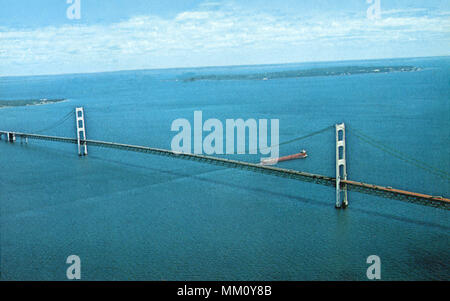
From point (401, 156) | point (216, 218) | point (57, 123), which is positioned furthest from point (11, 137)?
point (401, 156)

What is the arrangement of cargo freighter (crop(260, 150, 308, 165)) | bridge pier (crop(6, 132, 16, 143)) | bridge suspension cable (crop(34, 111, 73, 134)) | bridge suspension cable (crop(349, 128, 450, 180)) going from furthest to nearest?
bridge suspension cable (crop(34, 111, 73, 134))
bridge pier (crop(6, 132, 16, 143))
cargo freighter (crop(260, 150, 308, 165))
bridge suspension cable (crop(349, 128, 450, 180))

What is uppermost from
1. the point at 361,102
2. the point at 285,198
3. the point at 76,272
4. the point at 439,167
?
the point at 361,102

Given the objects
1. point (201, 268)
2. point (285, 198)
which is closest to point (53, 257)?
point (201, 268)

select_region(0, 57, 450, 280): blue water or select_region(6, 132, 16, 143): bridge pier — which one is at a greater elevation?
select_region(6, 132, 16, 143): bridge pier

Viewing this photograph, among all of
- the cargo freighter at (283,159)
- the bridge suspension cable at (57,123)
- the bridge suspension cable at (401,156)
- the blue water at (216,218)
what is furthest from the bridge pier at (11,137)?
the bridge suspension cable at (401,156)

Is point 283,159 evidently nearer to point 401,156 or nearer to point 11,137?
point 401,156

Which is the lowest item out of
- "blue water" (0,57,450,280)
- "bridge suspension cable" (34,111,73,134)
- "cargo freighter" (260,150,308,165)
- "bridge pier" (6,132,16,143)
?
"blue water" (0,57,450,280)

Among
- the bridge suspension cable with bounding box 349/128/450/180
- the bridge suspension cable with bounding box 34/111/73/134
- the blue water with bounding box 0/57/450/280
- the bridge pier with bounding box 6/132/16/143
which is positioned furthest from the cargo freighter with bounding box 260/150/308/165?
the bridge suspension cable with bounding box 34/111/73/134

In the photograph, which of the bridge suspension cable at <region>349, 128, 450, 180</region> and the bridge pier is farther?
the bridge pier

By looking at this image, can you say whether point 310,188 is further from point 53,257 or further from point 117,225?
point 53,257

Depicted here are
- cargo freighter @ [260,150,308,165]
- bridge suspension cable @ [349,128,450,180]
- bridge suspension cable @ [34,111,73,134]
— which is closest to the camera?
bridge suspension cable @ [349,128,450,180]

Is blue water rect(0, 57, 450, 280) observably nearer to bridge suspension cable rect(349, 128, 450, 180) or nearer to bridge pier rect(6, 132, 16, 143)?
bridge suspension cable rect(349, 128, 450, 180)
